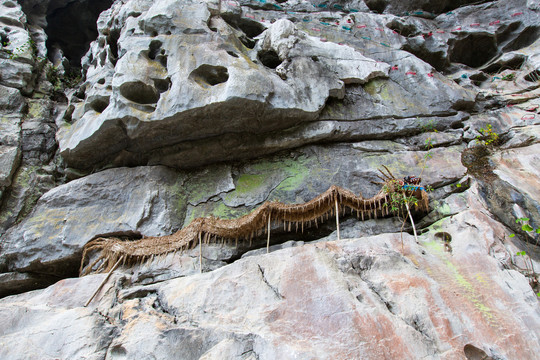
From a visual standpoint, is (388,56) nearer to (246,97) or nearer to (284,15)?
(284,15)

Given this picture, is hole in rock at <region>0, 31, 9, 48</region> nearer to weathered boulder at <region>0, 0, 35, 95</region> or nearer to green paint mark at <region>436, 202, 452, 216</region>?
weathered boulder at <region>0, 0, 35, 95</region>

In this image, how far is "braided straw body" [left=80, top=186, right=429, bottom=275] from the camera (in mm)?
7363

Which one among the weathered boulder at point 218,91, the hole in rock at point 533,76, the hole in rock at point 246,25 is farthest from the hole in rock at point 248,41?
the hole in rock at point 533,76

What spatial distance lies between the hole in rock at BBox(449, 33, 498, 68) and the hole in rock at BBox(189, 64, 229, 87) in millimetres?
8360

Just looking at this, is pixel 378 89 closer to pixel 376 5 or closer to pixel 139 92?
pixel 139 92

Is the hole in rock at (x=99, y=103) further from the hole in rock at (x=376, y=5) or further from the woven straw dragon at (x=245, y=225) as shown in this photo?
the hole in rock at (x=376, y=5)

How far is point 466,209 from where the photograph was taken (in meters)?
6.78

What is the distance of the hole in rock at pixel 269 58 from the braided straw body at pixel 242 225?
4843 mm

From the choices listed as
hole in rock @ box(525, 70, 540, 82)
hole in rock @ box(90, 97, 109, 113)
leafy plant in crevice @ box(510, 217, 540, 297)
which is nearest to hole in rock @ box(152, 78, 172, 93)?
hole in rock @ box(90, 97, 109, 113)

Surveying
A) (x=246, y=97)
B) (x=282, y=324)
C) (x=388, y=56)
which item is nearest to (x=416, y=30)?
(x=388, y=56)

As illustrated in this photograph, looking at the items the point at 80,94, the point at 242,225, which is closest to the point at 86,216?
the point at 242,225

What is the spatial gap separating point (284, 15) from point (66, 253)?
974cm

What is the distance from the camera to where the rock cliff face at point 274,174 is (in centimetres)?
488

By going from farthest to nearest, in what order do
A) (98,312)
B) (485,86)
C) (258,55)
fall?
(485,86) < (258,55) < (98,312)
